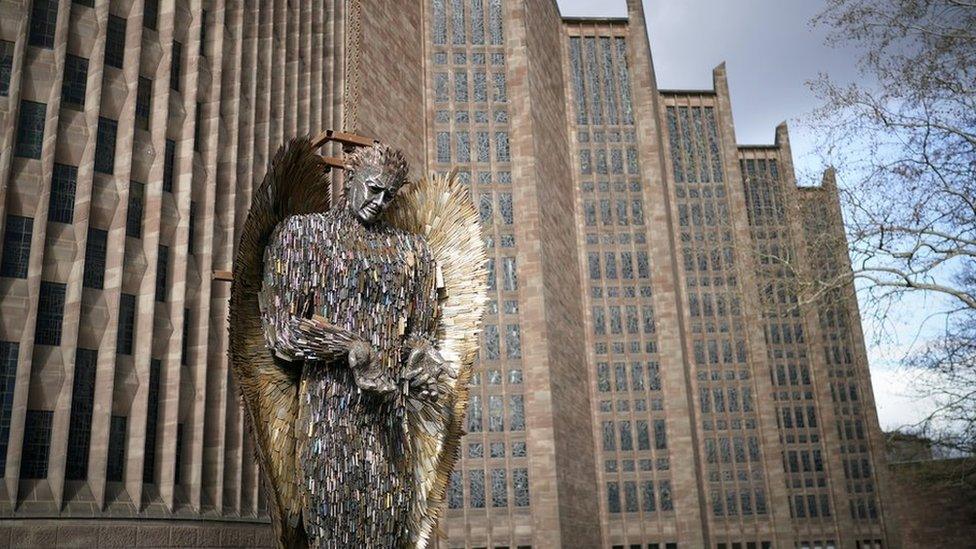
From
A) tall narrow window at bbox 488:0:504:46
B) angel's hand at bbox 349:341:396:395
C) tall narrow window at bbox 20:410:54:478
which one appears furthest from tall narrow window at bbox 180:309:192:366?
tall narrow window at bbox 488:0:504:46

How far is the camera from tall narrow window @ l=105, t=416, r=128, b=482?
619 inches

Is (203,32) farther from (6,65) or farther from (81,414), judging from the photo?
(81,414)

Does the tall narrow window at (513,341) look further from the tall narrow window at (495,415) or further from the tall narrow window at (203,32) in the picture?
the tall narrow window at (203,32)

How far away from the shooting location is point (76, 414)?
15570 mm

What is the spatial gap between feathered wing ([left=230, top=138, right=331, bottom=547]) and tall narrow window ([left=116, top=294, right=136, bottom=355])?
1234 cm

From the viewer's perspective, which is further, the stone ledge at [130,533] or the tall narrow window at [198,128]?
the tall narrow window at [198,128]

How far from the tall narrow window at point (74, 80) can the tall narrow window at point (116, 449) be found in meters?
6.11

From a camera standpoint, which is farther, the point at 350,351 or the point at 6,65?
the point at 6,65

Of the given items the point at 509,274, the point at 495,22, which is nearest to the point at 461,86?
the point at 495,22

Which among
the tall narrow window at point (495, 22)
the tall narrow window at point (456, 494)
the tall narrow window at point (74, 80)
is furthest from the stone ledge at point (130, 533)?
the tall narrow window at point (495, 22)

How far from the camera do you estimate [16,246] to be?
50.9 feet

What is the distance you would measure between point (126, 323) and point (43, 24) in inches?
230

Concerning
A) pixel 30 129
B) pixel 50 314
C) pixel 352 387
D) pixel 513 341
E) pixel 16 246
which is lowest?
pixel 352 387

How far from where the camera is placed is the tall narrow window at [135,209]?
56.5 ft
